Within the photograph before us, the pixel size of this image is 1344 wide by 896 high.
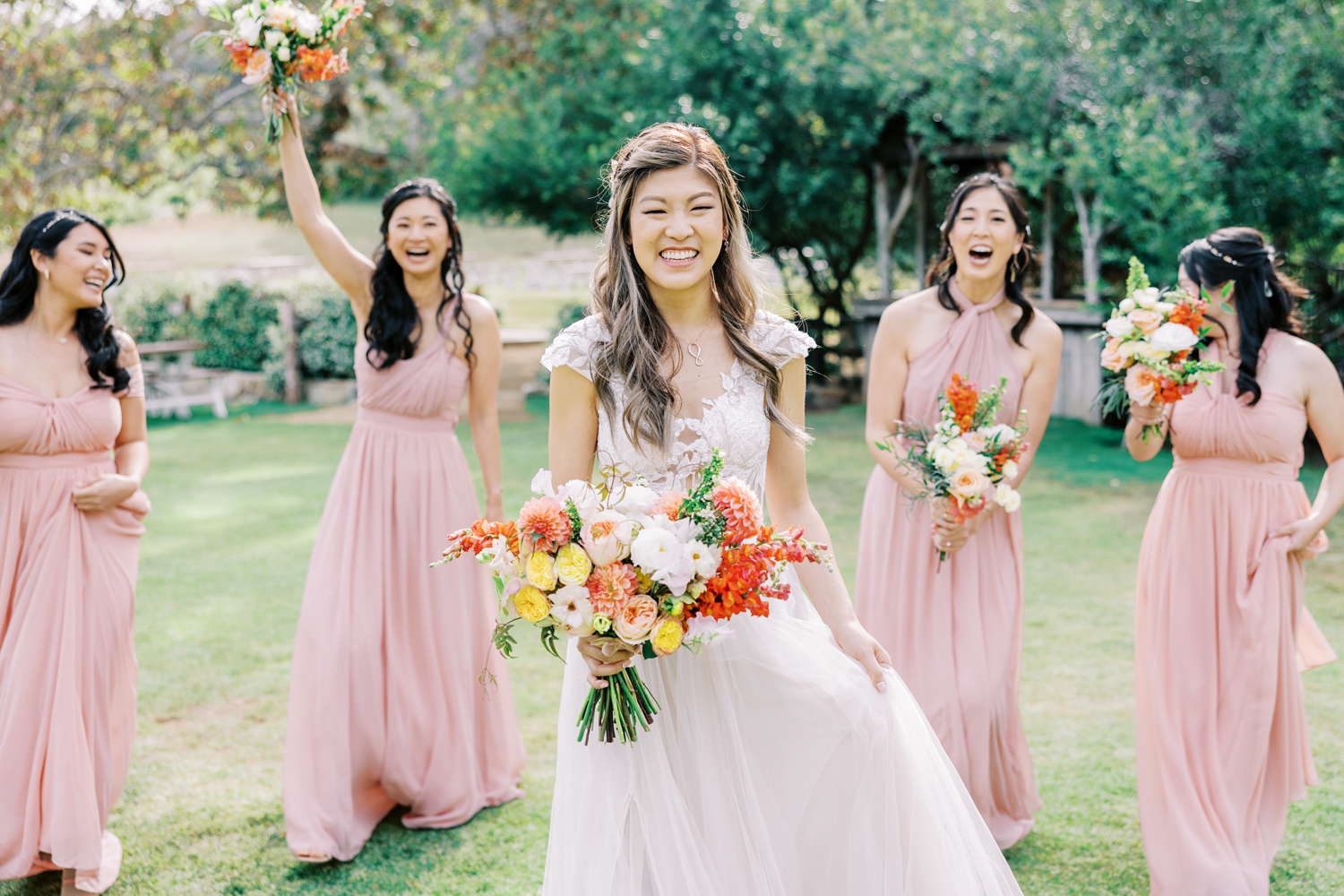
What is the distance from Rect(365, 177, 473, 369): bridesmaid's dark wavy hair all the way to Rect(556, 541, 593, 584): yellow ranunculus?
273 centimetres

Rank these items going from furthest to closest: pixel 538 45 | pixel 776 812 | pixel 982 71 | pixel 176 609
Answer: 1. pixel 538 45
2. pixel 982 71
3. pixel 176 609
4. pixel 776 812

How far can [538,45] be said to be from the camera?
1939 centimetres

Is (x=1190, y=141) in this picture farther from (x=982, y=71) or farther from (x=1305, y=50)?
(x=982, y=71)

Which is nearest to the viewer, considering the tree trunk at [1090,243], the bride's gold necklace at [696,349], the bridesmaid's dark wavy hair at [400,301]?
the bride's gold necklace at [696,349]

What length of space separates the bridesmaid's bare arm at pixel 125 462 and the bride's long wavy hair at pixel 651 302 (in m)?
2.40

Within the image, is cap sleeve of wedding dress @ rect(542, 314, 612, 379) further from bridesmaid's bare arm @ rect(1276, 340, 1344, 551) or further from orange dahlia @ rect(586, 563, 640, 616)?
bridesmaid's bare arm @ rect(1276, 340, 1344, 551)

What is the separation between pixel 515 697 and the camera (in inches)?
256

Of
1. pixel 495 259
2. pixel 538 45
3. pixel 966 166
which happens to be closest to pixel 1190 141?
pixel 966 166

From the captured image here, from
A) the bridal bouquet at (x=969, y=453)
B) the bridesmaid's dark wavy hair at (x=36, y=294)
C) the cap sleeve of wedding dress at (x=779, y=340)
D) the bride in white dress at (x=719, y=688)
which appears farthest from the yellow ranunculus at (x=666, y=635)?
the bridesmaid's dark wavy hair at (x=36, y=294)

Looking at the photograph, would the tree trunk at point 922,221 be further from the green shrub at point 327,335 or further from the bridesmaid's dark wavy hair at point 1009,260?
the bridesmaid's dark wavy hair at point 1009,260

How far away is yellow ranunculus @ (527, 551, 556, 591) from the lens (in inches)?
97.8

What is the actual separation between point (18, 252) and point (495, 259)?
38.4 metres

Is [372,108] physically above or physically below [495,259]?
above

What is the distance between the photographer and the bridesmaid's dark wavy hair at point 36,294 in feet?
14.5
